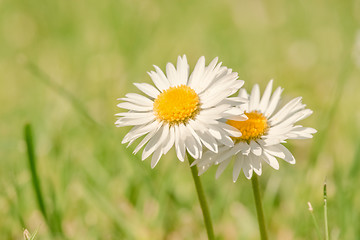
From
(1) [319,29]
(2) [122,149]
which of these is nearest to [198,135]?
(2) [122,149]

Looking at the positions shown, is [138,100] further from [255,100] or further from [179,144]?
[255,100]

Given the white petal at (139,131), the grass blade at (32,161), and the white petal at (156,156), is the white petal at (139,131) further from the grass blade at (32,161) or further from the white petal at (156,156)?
the grass blade at (32,161)

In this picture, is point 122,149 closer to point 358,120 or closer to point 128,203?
point 128,203

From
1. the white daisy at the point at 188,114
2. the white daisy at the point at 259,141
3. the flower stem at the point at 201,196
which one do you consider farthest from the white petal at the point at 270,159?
the flower stem at the point at 201,196

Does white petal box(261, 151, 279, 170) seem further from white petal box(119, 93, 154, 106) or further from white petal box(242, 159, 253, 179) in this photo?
white petal box(119, 93, 154, 106)

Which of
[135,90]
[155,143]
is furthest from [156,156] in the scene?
[135,90]

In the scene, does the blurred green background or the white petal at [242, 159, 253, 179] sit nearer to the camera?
the white petal at [242, 159, 253, 179]

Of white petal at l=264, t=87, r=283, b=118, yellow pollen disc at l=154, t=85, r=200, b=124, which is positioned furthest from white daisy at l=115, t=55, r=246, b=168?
white petal at l=264, t=87, r=283, b=118
